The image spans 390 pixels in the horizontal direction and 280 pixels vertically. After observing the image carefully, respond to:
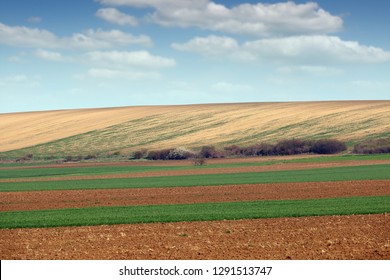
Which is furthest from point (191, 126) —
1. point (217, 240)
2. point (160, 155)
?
point (217, 240)

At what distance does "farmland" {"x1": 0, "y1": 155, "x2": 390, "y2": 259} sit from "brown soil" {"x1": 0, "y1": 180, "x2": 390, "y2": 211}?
0.06m

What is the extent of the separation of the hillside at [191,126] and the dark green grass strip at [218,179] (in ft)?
106

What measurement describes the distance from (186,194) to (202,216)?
1132 centimetres

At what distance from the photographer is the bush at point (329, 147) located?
79750 mm

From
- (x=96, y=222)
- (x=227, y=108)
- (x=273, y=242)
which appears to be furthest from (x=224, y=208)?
(x=227, y=108)

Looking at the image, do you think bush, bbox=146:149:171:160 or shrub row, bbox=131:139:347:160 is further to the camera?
bush, bbox=146:149:171:160

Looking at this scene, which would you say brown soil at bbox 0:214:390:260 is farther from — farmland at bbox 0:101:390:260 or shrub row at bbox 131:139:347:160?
shrub row at bbox 131:139:347:160

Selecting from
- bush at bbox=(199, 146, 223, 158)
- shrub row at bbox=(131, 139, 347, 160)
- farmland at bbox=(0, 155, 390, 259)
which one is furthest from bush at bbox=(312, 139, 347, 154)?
farmland at bbox=(0, 155, 390, 259)

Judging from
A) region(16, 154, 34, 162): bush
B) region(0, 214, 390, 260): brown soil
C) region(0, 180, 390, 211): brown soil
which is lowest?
region(16, 154, 34, 162): bush

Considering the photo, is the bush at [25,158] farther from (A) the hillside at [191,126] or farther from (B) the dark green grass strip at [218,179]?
(B) the dark green grass strip at [218,179]

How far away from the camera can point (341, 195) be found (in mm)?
36562

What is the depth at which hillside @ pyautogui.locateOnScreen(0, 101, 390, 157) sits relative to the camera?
95125mm
